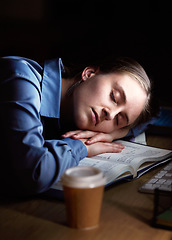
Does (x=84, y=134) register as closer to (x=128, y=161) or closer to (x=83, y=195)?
(x=128, y=161)

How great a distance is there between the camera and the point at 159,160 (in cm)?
114

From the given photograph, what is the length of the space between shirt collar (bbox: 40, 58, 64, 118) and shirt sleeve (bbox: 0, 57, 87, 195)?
0.15 metres

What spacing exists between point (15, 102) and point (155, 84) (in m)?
1.34

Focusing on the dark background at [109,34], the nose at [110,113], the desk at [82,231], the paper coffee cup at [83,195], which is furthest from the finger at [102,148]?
the dark background at [109,34]

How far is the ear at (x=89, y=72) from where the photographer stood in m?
1.32

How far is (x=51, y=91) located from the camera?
47.8 inches

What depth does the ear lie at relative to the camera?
1.32 m

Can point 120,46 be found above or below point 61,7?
below

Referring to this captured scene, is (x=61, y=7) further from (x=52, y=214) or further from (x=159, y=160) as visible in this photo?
(x=52, y=214)

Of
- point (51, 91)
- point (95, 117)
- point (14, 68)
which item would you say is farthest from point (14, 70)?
point (95, 117)

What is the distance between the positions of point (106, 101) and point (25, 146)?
1.37 ft

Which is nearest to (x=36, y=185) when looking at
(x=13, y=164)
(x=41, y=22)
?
(x=13, y=164)

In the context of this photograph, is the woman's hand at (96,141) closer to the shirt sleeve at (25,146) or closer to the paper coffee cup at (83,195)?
the shirt sleeve at (25,146)

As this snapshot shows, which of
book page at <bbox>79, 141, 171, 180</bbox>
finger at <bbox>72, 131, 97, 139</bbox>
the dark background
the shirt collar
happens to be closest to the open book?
book page at <bbox>79, 141, 171, 180</bbox>
